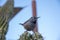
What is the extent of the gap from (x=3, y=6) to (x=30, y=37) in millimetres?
813

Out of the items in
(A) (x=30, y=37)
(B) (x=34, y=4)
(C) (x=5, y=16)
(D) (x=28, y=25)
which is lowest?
(A) (x=30, y=37)

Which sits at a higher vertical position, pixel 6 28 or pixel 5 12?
pixel 5 12

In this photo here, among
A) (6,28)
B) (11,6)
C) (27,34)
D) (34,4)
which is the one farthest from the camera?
(34,4)

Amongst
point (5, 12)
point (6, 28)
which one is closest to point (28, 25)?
point (6, 28)

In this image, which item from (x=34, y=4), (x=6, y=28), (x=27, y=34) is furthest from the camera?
(x=34, y=4)

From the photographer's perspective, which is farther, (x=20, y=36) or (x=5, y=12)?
(x=5, y=12)

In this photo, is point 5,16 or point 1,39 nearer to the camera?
point 1,39

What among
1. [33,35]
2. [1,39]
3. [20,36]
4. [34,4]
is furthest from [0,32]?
[34,4]

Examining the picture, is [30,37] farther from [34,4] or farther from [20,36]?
[34,4]

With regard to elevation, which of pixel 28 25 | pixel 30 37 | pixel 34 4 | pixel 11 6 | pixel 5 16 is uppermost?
pixel 34 4

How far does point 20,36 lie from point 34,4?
6.72 feet

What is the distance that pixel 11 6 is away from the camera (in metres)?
2.83

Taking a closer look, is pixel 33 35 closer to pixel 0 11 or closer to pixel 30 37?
pixel 30 37

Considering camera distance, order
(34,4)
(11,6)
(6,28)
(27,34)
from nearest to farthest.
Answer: (27,34) < (6,28) < (11,6) < (34,4)
